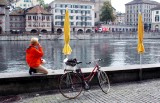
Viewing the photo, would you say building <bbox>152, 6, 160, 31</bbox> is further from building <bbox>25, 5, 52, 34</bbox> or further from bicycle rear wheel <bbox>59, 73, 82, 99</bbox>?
bicycle rear wheel <bbox>59, 73, 82, 99</bbox>

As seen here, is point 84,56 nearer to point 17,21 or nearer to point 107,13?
point 17,21

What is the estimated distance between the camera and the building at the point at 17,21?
111000mm

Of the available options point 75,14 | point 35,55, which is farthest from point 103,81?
point 75,14

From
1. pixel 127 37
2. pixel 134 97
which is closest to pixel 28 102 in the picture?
pixel 134 97

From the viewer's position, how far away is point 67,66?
916 centimetres

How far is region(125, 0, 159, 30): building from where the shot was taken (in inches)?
6481

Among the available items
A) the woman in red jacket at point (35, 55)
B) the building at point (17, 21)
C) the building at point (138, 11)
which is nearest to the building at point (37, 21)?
the building at point (17, 21)

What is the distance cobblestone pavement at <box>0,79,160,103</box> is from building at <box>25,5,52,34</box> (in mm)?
100230

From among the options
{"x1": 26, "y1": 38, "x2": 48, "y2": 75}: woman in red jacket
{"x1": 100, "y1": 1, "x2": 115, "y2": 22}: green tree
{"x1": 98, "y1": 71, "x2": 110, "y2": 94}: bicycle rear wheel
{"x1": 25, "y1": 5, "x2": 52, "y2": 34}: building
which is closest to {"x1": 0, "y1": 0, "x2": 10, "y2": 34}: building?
{"x1": 25, "y1": 5, "x2": 52, "y2": 34}: building

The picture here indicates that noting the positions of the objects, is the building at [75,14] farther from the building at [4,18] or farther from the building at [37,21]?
the building at [4,18]

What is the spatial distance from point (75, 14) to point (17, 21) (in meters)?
26.4

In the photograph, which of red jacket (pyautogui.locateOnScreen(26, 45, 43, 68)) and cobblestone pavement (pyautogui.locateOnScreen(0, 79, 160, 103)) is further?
red jacket (pyautogui.locateOnScreen(26, 45, 43, 68))

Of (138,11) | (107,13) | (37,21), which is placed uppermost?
(138,11)

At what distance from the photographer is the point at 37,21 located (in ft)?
363
